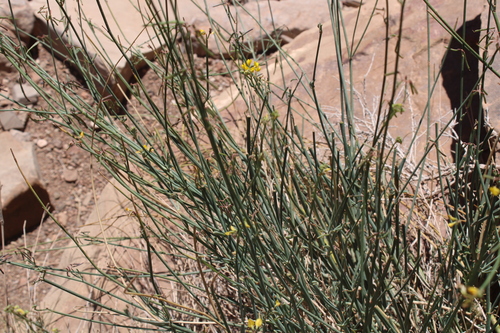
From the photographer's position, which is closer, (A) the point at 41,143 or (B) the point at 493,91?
(B) the point at 493,91

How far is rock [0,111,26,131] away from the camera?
2.96 m

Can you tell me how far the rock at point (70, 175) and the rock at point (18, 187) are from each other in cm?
19

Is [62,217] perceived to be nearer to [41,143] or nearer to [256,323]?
[41,143]

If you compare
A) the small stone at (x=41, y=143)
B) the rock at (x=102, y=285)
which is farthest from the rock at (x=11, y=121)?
the rock at (x=102, y=285)

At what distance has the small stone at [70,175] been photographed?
295 cm

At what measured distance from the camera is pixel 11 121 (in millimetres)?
2980

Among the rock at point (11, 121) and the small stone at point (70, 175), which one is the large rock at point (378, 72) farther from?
the rock at point (11, 121)

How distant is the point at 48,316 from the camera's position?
6.28 feet

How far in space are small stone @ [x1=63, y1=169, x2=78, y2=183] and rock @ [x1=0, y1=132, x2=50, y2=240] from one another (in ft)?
0.61

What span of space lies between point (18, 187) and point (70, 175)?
411mm

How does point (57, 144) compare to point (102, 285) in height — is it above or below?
above

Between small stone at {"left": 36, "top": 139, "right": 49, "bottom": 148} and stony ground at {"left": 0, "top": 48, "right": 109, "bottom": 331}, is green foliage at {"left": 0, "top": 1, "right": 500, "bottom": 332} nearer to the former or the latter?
stony ground at {"left": 0, "top": 48, "right": 109, "bottom": 331}

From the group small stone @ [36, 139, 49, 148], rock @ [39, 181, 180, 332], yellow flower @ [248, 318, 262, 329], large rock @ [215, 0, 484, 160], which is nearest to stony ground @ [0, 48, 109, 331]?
small stone @ [36, 139, 49, 148]

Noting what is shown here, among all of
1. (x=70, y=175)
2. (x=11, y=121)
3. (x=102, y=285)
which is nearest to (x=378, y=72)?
(x=102, y=285)
